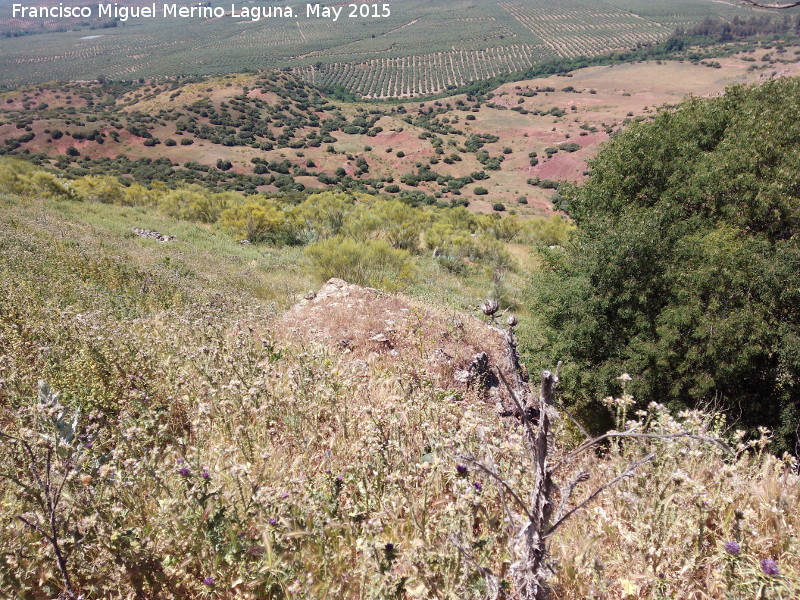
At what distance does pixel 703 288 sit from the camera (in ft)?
25.0

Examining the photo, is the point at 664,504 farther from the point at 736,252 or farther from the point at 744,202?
the point at 744,202

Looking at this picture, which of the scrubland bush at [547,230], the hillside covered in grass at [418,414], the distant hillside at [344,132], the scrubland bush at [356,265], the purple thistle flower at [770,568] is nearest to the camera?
the purple thistle flower at [770,568]

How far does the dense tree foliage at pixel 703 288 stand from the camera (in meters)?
7.30

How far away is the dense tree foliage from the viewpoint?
730cm

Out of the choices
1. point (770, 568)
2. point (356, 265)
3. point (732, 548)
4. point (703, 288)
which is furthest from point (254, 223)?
point (770, 568)

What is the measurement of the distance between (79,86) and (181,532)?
428ft

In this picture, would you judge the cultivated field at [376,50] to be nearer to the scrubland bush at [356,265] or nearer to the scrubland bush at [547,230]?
the scrubland bush at [547,230]

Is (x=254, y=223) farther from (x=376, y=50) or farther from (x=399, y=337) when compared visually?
(x=376, y=50)

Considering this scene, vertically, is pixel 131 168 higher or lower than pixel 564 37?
lower

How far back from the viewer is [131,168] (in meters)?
55.2

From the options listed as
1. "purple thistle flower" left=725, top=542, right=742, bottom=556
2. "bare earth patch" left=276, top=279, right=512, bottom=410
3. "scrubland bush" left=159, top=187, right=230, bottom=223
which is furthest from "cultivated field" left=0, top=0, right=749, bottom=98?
"purple thistle flower" left=725, top=542, right=742, bottom=556

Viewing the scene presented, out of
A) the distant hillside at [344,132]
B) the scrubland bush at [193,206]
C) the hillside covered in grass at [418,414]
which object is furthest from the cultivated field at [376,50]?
the hillside covered in grass at [418,414]

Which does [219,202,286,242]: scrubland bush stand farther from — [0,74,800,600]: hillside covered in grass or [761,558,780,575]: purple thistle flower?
[761,558,780,575]: purple thistle flower

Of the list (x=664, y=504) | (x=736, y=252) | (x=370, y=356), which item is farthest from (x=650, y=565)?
(x=736, y=252)
